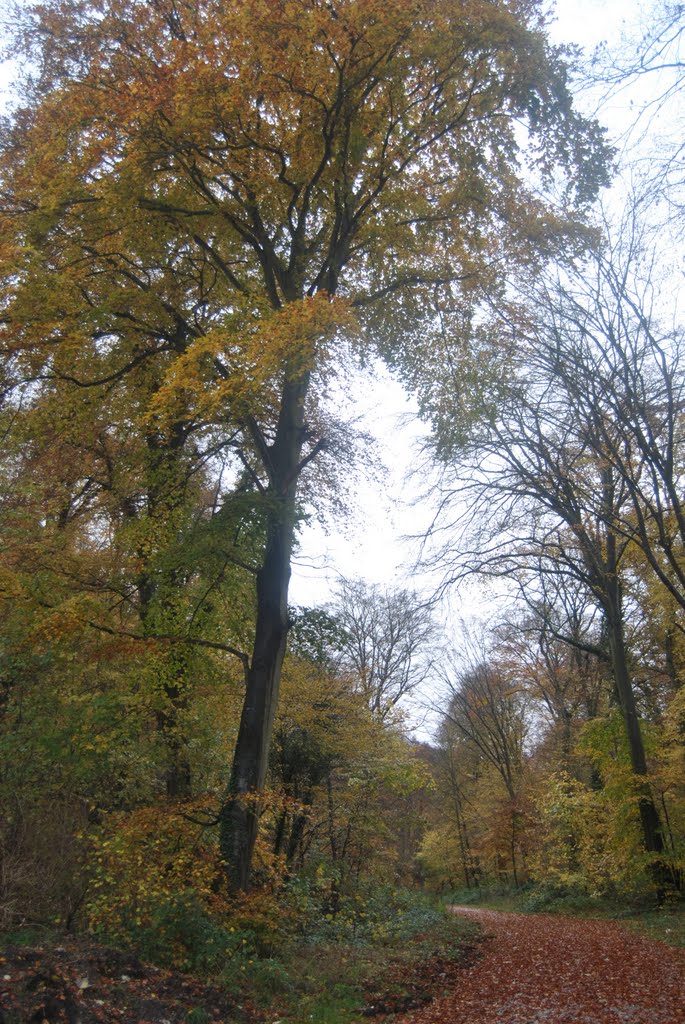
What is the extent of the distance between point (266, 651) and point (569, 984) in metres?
4.98

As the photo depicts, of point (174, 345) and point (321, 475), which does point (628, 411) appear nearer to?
point (321, 475)

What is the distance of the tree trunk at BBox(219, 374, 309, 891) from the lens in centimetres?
843

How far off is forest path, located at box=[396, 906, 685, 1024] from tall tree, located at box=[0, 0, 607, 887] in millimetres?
2948

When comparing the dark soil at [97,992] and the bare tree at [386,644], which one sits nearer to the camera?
the dark soil at [97,992]

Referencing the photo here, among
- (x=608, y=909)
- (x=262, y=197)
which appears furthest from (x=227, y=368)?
(x=608, y=909)

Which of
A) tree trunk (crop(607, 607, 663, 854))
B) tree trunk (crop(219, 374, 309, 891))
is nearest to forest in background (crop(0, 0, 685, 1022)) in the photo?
tree trunk (crop(219, 374, 309, 891))

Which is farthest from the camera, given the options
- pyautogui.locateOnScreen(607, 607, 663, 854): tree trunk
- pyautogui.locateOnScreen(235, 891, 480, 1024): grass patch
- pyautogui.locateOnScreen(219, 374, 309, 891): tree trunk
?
pyautogui.locateOnScreen(607, 607, 663, 854): tree trunk

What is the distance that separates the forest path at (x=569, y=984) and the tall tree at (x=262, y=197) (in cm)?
295

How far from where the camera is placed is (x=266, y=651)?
9.22 metres

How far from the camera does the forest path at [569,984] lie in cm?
622

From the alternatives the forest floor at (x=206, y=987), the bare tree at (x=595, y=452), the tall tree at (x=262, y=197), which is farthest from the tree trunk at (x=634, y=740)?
the tall tree at (x=262, y=197)

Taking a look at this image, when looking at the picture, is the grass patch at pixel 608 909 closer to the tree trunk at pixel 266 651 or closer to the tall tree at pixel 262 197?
the tree trunk at pixel 266 651

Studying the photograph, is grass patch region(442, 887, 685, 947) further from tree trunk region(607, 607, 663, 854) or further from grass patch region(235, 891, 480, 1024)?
grass patch region(235, 891, 480, 1024)

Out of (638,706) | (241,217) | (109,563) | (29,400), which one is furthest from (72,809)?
(638,706)
